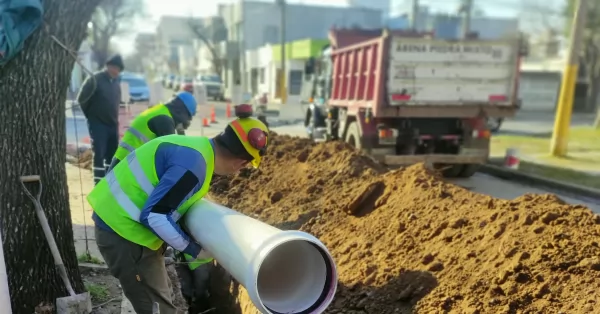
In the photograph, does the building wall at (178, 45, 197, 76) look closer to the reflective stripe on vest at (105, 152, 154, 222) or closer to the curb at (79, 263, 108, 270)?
the curb at (79, 263, 108, 270)

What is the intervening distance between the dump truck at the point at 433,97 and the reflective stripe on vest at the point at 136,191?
6160mm

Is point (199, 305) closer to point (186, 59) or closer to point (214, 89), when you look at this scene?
point (214, 89)

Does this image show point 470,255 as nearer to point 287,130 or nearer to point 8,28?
point 8,28

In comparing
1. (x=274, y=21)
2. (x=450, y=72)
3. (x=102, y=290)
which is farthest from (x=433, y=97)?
(x=274, y=21)

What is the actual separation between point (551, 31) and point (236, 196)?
3664cm

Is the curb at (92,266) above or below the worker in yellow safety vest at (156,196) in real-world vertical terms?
below

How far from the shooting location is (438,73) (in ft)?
28.4

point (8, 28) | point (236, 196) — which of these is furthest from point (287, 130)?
point (8, 28)

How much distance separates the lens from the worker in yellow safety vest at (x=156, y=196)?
2514 millimetres

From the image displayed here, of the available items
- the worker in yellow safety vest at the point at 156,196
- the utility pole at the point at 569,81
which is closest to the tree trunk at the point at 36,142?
the worker in yellow safety vest at the point at 156,196

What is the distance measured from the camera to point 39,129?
133 inches

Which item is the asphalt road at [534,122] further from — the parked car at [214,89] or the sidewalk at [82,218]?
the parked car at [214,89]

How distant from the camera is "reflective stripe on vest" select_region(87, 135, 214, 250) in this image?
262 centimetres

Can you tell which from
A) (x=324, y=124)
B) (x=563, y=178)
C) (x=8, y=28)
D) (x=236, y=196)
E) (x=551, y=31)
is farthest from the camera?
(x=551, y=31)
